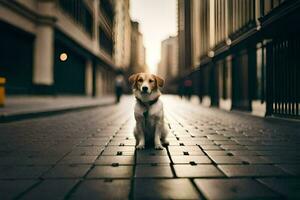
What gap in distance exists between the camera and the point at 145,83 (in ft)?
15.5

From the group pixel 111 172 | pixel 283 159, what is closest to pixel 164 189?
pixel 111 172

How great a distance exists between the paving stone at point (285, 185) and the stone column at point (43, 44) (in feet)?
58.4

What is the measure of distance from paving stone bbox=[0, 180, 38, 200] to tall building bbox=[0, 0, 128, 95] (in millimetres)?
13711

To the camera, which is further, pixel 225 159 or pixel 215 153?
pixel 215 153

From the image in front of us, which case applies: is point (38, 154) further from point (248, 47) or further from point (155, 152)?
point (248, 47)

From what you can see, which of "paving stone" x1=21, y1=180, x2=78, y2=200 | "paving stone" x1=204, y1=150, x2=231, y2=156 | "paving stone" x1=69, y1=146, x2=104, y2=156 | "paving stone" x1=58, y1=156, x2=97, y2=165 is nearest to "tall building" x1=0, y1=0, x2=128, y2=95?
"paving stone" x1=69, y1=146, x2=104, y2=156

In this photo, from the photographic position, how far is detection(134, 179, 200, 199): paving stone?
276 cm

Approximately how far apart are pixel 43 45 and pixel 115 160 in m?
16.7

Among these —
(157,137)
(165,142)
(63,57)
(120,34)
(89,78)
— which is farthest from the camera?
(120,34)

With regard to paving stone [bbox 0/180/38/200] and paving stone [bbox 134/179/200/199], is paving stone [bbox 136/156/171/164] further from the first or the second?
paving stone [bbox 0/180/38/200]

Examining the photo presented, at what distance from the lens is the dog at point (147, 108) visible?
15.8ft

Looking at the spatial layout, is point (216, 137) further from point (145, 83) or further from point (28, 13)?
point (28, 13)

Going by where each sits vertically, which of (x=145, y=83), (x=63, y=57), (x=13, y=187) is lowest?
(x=13, y=187)

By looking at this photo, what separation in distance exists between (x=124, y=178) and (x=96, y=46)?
3534cm
